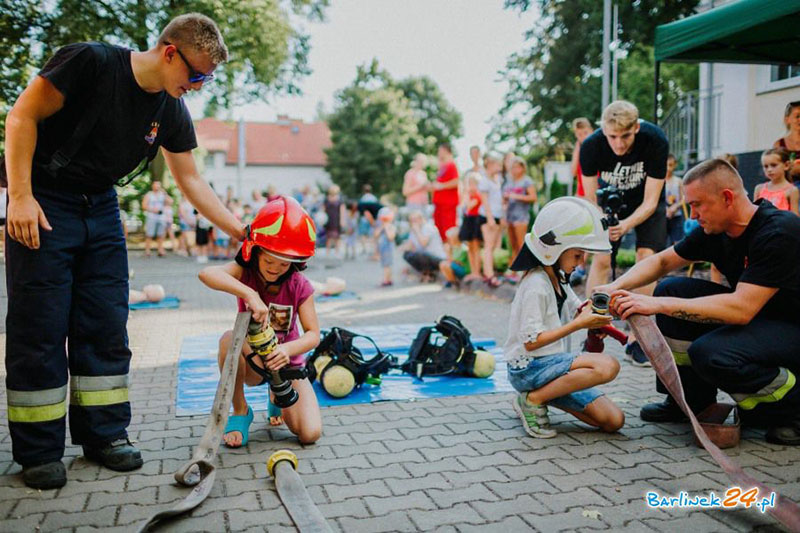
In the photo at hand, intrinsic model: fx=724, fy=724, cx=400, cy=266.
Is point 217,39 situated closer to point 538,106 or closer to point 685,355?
point 685,355

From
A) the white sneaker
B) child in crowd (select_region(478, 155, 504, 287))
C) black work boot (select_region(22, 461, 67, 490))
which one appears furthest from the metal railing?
black work boot (select_region(22, 461, 67, 490))

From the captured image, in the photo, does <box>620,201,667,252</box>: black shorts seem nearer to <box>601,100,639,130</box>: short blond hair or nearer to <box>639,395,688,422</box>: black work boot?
<box>601,100,639,130</box>: short blond hair

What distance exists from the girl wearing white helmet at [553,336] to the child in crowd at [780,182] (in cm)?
357

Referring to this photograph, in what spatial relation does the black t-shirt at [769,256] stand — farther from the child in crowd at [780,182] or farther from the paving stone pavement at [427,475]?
the child in crowd at [780,182]

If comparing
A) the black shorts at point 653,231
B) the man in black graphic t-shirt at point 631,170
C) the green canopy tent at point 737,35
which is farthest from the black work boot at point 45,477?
the green canopy tent at point 737,35

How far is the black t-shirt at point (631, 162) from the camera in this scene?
19.3 feet

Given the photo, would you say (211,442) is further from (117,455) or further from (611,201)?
(611,201)

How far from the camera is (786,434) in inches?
149

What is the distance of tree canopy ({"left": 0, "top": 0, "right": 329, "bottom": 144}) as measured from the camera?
13.5 m

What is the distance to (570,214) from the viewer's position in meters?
4.02

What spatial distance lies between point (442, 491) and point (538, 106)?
2563 cm

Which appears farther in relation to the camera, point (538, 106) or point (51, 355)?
point (538, 106)

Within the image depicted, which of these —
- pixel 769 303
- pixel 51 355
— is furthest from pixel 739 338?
pixel 51 355

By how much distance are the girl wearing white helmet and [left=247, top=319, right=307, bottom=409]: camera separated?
1260 millimetres
